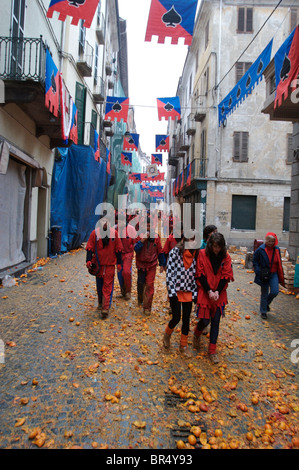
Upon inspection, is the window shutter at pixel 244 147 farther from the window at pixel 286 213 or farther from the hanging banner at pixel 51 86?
the hanging banner at pixel 51 86

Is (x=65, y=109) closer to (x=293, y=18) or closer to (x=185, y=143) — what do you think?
(x=293, y=18)

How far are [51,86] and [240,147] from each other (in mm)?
14648

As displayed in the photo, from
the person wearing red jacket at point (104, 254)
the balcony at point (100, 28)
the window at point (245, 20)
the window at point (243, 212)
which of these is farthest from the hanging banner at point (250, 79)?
the window at point (245, 20)

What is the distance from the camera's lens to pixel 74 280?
8.83 meters

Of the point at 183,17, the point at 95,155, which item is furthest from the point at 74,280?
the point at 95,155

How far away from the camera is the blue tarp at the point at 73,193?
42.6 feet

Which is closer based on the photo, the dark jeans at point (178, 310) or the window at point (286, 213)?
the dark jeans at point (178, 310)

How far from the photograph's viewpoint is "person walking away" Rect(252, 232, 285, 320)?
6145mm

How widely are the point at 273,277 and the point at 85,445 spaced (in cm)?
484

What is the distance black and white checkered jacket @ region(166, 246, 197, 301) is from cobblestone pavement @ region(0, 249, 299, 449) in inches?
38.2

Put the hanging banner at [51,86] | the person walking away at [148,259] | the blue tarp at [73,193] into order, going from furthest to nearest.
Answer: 1. the blue tarp at [73,193]
2. the hanging banner at [51,86]
3. the person walking away at [148,259]

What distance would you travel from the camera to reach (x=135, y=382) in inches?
141

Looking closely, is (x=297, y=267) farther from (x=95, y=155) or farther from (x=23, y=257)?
(x=95, y=155)

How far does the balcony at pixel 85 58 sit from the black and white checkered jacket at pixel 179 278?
Result: 46.4 feet
